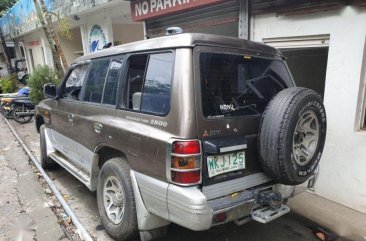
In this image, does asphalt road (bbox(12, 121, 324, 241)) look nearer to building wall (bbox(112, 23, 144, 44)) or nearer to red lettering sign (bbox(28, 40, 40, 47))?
building wall (bbox(112, 23, 144, 44))

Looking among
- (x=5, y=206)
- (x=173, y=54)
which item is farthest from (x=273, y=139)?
(x=5, y=206)

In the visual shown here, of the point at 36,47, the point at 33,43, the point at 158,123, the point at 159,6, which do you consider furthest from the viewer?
the point at 33,43

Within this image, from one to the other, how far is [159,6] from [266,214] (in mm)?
5630

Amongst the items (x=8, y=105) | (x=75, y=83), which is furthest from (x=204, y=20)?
→ (x=8, y=105)

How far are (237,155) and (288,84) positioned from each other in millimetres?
1094

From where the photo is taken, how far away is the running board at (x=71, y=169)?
3908 millimetres

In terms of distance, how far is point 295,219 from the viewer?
152 inches

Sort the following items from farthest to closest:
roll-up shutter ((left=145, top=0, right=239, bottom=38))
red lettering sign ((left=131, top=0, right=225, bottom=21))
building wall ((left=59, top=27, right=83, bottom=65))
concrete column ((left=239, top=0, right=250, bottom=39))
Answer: building wall ((left=59, top=27, right=83, bottom=65)), red lettering sign ((left=131, top=0, right=225, bottom=21)), roll-up shutter ((left=145, top=0, right=239, bottom=38)), concrete column ((left=239, top=0, right=250, bottom=39))

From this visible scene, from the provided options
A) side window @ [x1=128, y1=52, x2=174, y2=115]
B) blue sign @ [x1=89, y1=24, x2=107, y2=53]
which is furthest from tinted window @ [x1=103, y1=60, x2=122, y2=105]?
blue sign @ [x1=89, y1=24, x2=107, y2=53]

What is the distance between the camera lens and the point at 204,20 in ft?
20.4

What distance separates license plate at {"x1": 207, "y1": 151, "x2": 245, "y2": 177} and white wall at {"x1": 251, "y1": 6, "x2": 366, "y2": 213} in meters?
1.99

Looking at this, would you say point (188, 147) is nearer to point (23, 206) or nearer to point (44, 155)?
point (23, 206)

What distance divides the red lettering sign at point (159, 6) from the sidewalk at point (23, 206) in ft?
13.8

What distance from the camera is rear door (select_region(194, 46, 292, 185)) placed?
249 cm
